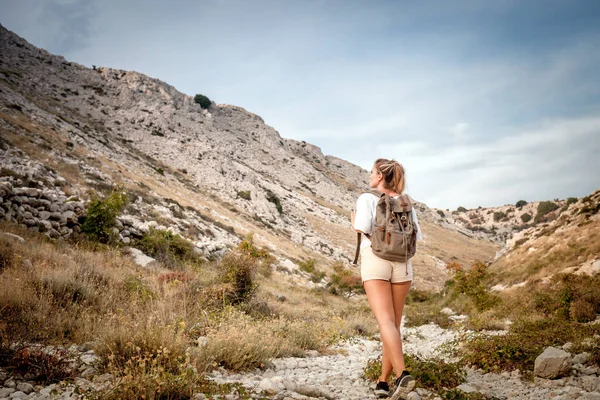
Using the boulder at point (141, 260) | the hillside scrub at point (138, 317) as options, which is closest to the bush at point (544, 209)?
the hillside scrub at point (138, 317)

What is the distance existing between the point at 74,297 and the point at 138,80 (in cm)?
5804

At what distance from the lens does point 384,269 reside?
3398 mm

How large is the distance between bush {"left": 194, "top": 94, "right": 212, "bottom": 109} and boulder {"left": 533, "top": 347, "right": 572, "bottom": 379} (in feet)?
232

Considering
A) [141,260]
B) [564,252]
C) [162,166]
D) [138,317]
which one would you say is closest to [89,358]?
[138,317]

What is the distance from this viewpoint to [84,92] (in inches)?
1785

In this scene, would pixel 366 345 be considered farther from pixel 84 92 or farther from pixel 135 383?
pixel 84 92

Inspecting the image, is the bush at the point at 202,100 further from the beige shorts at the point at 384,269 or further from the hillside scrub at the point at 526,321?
the beige shorts at the point at 384,269

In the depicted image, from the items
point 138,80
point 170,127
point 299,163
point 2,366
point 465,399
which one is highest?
point 138,80

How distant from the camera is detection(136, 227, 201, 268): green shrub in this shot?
11.9 meters

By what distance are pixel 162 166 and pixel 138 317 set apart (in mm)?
36051

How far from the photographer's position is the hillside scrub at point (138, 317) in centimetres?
361

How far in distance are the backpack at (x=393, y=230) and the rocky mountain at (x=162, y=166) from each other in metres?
10.2

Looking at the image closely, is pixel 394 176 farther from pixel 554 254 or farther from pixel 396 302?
pixel 554 254

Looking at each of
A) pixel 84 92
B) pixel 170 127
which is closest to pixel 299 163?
pixel 170 127
